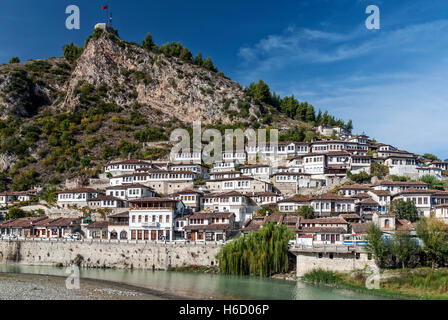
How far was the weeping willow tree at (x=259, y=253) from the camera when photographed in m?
42.3

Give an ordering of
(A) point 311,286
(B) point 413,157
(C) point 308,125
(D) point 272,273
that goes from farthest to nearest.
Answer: (C) point 308,125 → (B) point 413,157 → (D) point 272,273 → (A) point 311,286

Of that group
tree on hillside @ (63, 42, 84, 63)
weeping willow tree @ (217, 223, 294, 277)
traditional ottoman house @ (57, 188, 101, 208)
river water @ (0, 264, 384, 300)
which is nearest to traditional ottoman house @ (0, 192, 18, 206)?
traditional ottoman house @ (57, 188, 101, 208)

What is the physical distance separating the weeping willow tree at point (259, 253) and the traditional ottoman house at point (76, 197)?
33589 millimetres

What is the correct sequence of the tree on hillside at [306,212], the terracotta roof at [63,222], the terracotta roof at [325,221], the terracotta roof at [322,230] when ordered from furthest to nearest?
the terracotta roof at [63,222] → the tree on hillside at [306,212] → the terracotta roof at [325,221] → the terracotta roof at [322,230]

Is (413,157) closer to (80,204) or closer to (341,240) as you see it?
(341,240)

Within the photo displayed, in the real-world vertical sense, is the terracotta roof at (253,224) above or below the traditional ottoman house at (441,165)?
below

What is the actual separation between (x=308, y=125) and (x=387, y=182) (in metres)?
54.0

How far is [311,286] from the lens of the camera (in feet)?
127

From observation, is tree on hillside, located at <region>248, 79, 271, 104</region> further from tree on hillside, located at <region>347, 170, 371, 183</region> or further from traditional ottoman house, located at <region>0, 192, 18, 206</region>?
traditional ottoman house, located at <region>0, 192, 18, 206</region>

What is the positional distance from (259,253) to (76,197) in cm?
3904

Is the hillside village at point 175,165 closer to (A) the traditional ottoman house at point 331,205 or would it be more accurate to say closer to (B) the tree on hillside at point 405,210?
(A) the traditional ottoman house at point 331,205

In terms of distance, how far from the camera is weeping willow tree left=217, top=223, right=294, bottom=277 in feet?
139

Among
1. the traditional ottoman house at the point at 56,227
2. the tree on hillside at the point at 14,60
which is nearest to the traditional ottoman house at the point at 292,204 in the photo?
the traditional ottoman house at the point at 56,227
